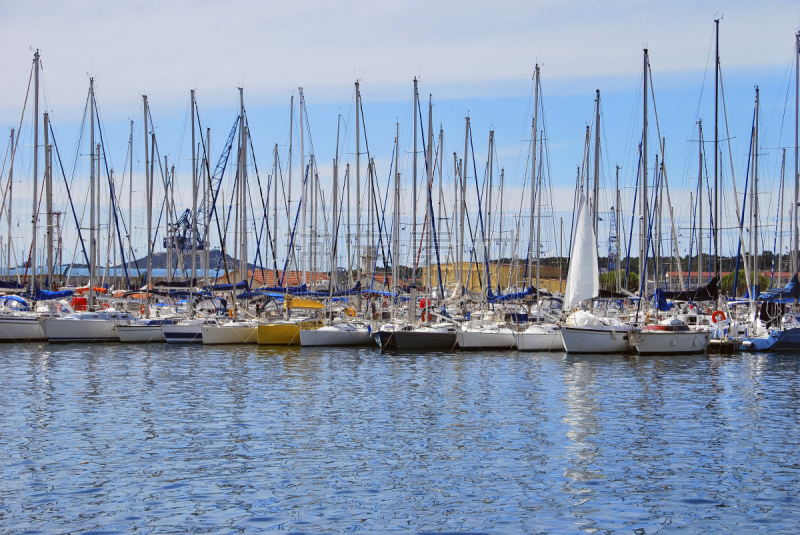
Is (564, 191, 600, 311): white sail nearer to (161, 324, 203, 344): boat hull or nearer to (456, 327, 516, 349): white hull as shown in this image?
(456, 327, 516, 349): white hull

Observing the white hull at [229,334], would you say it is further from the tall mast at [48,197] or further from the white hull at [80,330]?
the tall mast at [48,197]

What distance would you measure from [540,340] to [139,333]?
22696 mm

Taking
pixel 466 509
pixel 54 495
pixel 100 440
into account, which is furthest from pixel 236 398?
pixel 466 509

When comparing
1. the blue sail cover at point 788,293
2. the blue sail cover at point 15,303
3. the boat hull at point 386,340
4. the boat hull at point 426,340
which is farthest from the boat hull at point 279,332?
the blue sail cover at point 788,293

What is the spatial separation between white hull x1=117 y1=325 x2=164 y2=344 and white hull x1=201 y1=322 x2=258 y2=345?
3134 millimetres

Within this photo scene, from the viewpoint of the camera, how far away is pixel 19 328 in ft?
160

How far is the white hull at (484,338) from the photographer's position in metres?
44.4

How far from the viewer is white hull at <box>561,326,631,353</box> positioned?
135ft

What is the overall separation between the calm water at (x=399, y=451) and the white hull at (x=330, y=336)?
11.4 m

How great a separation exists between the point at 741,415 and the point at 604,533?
13.1m

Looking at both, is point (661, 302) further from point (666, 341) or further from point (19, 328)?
point (19, 328)

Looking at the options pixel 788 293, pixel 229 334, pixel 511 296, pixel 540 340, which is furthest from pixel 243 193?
pixel 788 293

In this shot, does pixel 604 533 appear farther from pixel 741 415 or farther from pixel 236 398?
pixel 236 398

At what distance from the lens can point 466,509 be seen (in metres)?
14.6
